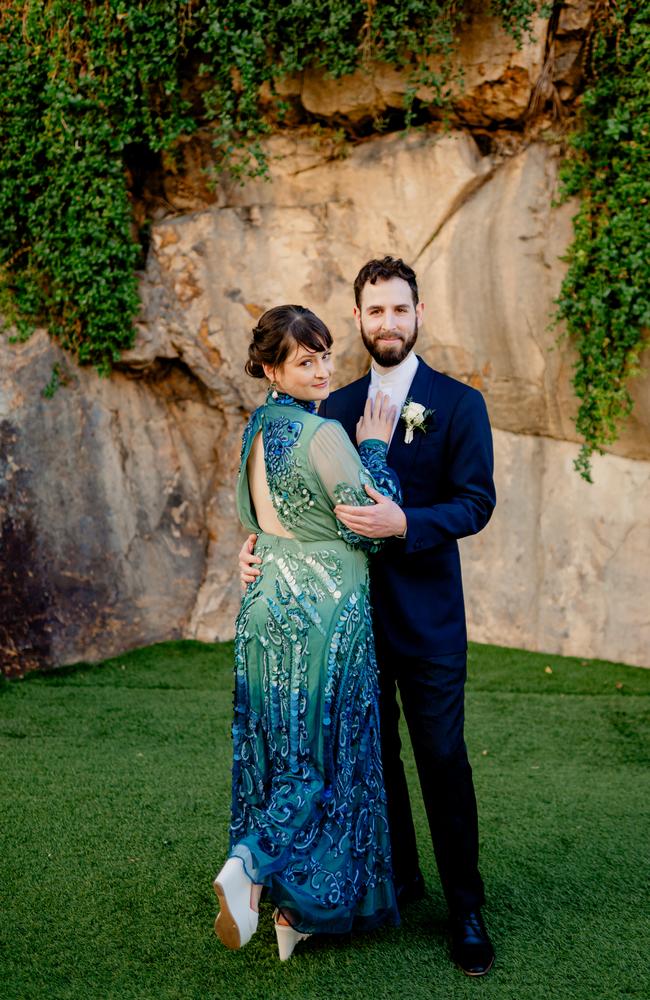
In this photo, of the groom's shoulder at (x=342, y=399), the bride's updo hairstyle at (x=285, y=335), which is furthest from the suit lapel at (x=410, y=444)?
the bride's updo hairstyle at (x=285, y=335)

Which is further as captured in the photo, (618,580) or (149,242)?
(149,242)

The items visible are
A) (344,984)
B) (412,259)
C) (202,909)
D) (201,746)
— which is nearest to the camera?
(344,984)

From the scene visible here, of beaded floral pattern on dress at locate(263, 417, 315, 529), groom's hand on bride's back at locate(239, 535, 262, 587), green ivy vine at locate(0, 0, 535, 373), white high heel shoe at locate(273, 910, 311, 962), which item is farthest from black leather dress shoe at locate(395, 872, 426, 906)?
green ivy vine at locate(0, 0, 535, 373)

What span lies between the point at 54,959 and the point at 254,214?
4.95 meters

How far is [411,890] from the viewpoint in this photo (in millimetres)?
3451

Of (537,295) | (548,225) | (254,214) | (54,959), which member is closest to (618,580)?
(537,295)

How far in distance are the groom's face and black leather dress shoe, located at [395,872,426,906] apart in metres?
1.78

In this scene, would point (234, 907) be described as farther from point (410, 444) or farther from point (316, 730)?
point (410, 444)

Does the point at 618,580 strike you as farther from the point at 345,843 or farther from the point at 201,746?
the point at 345,843

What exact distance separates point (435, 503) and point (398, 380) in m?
0.43

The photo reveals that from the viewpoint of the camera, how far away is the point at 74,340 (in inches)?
254

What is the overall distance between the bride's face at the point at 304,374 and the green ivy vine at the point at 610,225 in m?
3.30

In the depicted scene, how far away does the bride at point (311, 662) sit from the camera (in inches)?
115

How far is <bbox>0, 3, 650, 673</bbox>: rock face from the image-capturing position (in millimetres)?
6223
